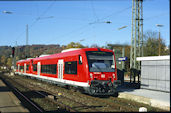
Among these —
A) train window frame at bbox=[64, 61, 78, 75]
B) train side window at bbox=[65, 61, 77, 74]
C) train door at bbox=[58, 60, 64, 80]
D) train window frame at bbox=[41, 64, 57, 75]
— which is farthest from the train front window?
train window frame at bbox=[41, 64, 57, 75]

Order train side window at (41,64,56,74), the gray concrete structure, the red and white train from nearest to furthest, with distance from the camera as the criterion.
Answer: the red and white train, the gray concrete structure, train side window at (41,64,56,74)

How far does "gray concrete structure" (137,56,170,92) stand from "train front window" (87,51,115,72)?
4.36 m

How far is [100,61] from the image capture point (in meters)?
14.8

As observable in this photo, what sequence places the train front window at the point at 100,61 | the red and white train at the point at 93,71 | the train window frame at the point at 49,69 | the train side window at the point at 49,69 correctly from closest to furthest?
the red and white train at the point at 93,71
the train front window at the point at 100,61
the train window frame at the point at 49,69
the train side window at the point at 49,69

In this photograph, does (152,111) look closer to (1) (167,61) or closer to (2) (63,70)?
(1) (167,61)

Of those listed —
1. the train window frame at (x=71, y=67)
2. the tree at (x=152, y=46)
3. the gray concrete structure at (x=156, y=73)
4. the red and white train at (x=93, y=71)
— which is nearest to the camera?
the red and white train at (x=93, y=71)

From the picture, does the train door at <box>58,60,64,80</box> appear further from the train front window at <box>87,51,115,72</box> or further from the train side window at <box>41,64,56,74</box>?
the train front window at <box>87,51,115,72</box>

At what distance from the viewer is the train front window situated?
14.4 metres

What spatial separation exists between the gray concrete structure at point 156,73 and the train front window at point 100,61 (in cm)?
436

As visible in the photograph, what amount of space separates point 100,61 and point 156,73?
5.52 metres

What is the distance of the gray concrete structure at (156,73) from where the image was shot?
16.7m

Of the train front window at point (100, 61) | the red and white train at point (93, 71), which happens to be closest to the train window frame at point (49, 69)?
the red and white train at point (93, 71)

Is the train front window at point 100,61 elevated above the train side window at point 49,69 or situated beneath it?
elevated above

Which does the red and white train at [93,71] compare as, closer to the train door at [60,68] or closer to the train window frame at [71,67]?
the train window frame at [71,67]
